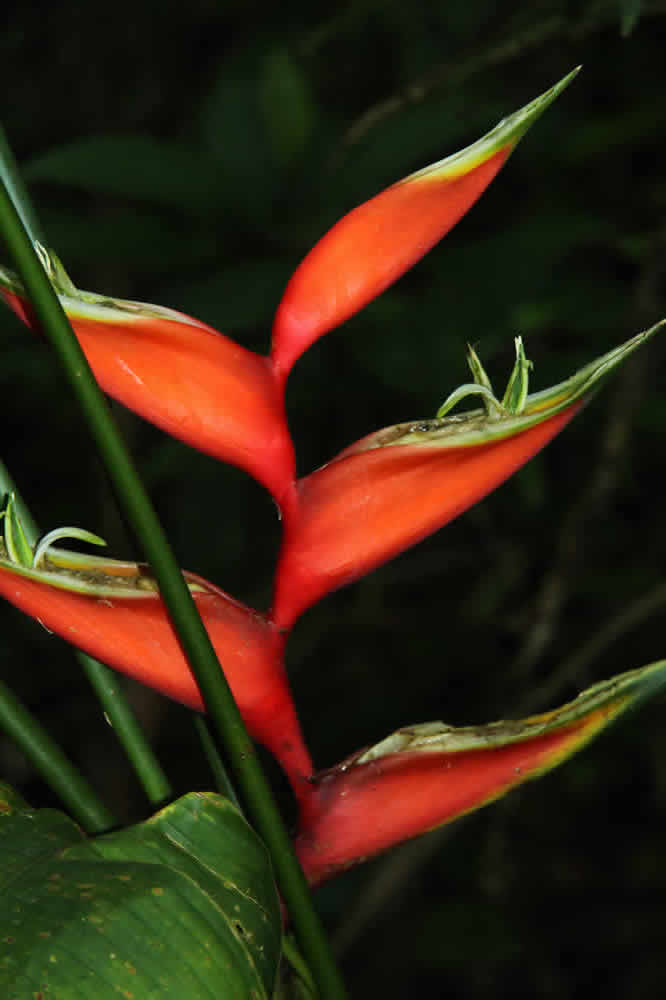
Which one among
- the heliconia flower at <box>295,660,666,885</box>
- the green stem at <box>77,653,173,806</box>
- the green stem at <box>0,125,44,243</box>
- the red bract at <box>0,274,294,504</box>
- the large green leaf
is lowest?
the heliconia flower at <box>295,660,666,885</box>

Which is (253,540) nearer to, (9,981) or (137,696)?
(137,696)

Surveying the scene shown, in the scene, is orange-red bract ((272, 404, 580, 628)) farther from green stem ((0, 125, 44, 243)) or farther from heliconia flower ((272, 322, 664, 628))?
green stem ((0, 125, 44, 243))

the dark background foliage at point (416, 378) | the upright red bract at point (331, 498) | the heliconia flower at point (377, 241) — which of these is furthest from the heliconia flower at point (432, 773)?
the dark background foliage at point (416, 378)

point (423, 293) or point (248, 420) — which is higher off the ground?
point (248, 420)

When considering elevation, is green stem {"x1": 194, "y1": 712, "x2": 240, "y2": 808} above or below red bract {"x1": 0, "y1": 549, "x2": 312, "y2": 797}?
below

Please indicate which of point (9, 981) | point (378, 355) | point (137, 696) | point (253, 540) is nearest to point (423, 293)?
point (378, 355)

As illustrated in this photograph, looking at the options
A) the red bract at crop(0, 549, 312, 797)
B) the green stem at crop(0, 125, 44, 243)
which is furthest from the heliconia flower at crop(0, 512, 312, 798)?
the green stem at crop(0, 125, 44, 243)

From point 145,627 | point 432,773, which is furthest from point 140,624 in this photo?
point 432,773
